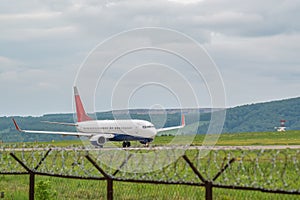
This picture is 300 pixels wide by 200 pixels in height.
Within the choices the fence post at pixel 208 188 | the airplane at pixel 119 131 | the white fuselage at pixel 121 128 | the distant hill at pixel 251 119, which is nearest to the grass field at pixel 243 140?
the airplane at pixel 119 131

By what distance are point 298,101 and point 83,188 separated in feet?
510

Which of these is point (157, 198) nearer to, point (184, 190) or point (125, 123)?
point (184, 190)

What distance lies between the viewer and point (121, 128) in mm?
56844

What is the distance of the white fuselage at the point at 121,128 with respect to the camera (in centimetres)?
5381

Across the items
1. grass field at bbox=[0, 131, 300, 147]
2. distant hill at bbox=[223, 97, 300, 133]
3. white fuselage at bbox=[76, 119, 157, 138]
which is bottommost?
grass field at bbox=[0, 131, 300, 147]

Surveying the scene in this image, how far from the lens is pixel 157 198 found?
15789mm

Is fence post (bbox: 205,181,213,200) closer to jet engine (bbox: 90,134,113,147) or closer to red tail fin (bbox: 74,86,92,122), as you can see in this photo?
jet engine (bbox: 90,134,113,147)

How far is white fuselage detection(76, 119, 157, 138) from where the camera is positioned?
53812 millimetres

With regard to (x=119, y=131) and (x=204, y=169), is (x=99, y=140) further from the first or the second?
(x=204, y=169)

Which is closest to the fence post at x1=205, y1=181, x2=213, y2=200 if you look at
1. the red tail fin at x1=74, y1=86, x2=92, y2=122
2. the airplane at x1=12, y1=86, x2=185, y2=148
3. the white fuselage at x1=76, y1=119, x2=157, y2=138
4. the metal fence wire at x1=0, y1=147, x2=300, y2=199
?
the metal fence wire at x1=0, y1=147, x2=300, y2=199

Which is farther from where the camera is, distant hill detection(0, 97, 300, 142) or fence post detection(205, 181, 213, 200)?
distant hill detection(0, 97, 300, 142)

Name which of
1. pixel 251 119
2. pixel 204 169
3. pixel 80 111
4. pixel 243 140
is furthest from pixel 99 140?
pixel 251 119

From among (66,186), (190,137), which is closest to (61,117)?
(190,137)

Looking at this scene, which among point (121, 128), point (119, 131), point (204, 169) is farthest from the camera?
point (119, 131)
